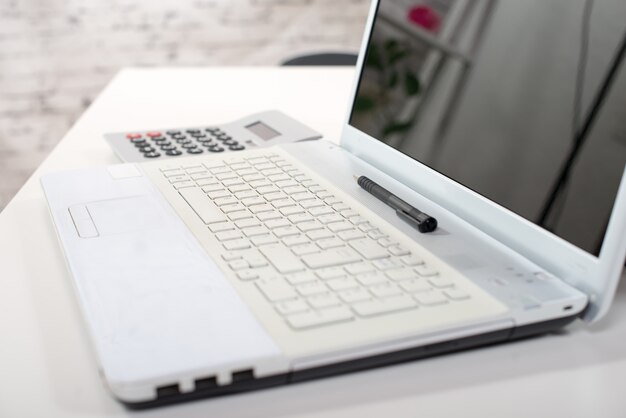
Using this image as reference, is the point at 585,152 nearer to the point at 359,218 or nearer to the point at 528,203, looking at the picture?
the point at 528,203

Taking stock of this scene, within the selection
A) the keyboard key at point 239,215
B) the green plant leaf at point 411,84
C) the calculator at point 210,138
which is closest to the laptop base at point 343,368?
the keyboard key at point 239,215

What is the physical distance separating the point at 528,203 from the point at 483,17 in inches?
8.0

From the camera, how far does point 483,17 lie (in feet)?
2.21

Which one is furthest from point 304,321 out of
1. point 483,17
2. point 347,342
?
point 483,17

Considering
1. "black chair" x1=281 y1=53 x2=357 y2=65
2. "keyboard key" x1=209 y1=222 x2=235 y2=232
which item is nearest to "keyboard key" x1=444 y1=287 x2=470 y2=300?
"keyboard key" x1=209 y1=222 x2=235 y2=232

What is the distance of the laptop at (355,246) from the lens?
46 cm

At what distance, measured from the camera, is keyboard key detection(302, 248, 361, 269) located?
0.55 m

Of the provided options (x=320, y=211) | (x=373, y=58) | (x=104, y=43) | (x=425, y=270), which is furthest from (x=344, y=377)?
(x=104, y=43)

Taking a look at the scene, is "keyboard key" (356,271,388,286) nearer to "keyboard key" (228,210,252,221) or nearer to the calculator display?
"keyboard key" (228,210,252,221)

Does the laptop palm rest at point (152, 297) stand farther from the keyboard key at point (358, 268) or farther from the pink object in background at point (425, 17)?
the pink object in background at point (425, 17)

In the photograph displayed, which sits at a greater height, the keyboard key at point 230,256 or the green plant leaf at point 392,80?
the green plant leaf at point 392,80

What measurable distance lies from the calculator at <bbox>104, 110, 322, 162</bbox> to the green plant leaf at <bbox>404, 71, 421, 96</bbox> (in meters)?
0.22

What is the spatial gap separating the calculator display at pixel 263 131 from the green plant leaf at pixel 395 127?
0.78ft

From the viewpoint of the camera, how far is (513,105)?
62 cm
